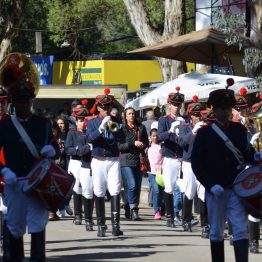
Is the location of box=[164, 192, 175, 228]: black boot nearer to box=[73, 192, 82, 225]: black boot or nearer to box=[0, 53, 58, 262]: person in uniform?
box=[73, 192, 82, 225]: black boot

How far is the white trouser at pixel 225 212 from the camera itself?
999 cm

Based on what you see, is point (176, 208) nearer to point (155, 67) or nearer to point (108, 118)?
point (108, 118)

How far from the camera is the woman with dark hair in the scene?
17.2 metres

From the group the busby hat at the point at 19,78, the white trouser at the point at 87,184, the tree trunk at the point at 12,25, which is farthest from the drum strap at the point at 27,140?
the tree trunk at the point at 12,25

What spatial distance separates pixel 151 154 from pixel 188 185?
2868 millimetres

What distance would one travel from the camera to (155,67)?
37656 mm

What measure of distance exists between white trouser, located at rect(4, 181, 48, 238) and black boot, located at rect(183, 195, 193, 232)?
5.77 m

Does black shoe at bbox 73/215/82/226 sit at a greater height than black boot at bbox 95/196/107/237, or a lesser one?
lesser

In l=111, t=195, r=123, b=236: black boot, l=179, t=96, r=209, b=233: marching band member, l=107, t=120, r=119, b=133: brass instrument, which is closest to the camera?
l=107, t=120, r=119, b=133: brass instrument

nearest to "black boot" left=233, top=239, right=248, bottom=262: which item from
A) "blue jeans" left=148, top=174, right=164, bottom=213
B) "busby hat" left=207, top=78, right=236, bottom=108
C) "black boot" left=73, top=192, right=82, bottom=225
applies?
"busby hat" left=207, top=78, right=236, bottom=108

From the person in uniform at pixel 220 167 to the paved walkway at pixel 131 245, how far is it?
79.8 inches

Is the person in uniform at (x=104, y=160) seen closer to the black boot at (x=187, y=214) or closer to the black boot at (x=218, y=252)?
the black boot at (x=187, y=214)

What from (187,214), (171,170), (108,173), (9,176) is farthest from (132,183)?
(9,176)

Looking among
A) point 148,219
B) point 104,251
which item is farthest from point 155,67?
point 104,251
